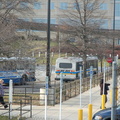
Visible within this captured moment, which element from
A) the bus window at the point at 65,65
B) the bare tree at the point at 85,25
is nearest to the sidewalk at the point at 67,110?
the bare tree at the point at 85,25

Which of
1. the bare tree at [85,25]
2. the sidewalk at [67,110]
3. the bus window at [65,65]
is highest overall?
the bare tree at [85,25]

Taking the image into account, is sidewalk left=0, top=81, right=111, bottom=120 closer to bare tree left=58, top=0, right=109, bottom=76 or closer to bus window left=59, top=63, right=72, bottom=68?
bare tree left=58, top=0, right=109, bottom=76

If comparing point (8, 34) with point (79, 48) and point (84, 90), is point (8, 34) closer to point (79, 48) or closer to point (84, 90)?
point (84, 90)

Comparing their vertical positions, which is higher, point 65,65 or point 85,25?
point 85,25

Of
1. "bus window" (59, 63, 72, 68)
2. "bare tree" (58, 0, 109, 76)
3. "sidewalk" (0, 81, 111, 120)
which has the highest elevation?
"bare tree" (58, 0, 109, 76)

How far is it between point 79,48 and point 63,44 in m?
1.53

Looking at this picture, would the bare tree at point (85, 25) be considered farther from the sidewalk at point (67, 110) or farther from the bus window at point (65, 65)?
the sidewalk at point (67, 110)

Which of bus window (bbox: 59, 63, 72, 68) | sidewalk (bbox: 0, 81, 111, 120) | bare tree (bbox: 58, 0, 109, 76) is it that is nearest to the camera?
sidewalk (bbox: 0, 81, 111, 120)

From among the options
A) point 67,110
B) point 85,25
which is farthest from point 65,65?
point 67,110

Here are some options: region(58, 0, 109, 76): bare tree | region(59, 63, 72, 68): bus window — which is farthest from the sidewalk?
region(59, 63, 72, 68): bus window

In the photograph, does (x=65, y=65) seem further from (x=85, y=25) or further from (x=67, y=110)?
(x=67, y=110)

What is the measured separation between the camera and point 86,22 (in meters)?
35.8

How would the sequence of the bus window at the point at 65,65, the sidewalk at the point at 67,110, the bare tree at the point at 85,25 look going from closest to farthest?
the sidewalk at the point at 67,110
the bare tree at the point at 85,25
the bus window at the point at 65,65

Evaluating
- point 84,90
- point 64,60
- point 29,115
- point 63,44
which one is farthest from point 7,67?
point 64,60
